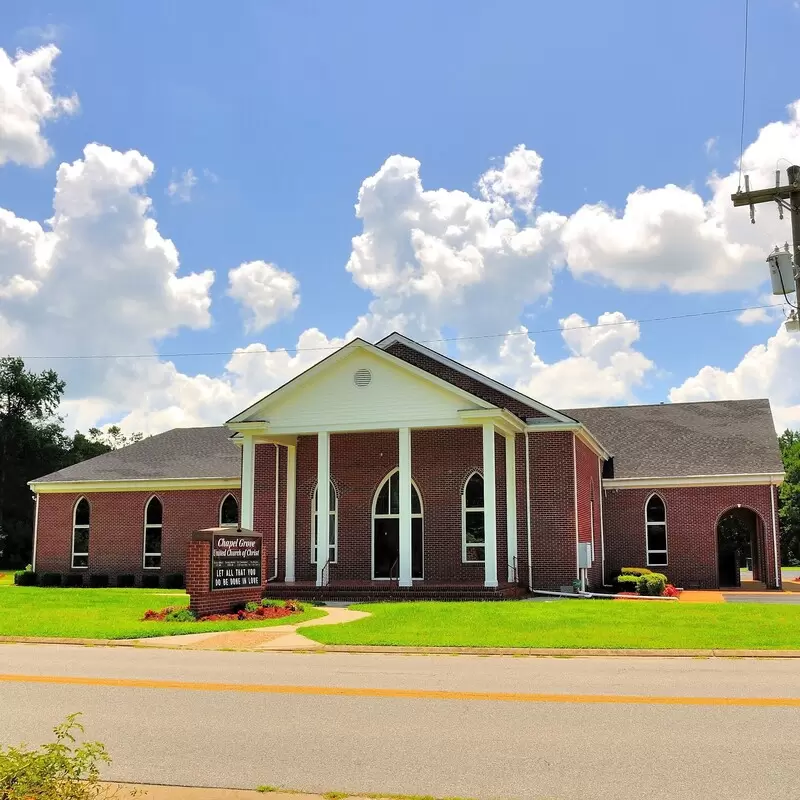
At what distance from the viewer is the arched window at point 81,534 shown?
37438 millimetres

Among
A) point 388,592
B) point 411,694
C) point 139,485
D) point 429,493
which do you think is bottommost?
point 411,694

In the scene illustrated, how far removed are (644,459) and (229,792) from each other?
30.8 metres

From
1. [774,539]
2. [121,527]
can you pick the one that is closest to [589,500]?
[774,539]

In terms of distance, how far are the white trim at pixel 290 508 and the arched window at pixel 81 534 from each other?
39.5ft

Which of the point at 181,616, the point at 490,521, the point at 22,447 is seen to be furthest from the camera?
the point at 22,447

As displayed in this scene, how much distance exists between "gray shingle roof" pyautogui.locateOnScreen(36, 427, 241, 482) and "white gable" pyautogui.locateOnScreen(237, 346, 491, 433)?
28.9 feet

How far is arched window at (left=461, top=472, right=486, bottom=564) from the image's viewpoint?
28.2m

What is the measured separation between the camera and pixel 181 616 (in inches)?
769

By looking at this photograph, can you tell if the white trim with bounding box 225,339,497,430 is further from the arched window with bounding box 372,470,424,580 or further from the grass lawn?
the grass lawn

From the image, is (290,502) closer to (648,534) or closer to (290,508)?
(290,508)

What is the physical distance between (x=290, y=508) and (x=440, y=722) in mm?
21049

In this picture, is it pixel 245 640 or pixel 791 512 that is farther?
pixel 791 512

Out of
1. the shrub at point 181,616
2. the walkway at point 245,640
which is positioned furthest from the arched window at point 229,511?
the walkway at point 245,640

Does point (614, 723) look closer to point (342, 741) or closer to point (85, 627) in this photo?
point (342, 741)
